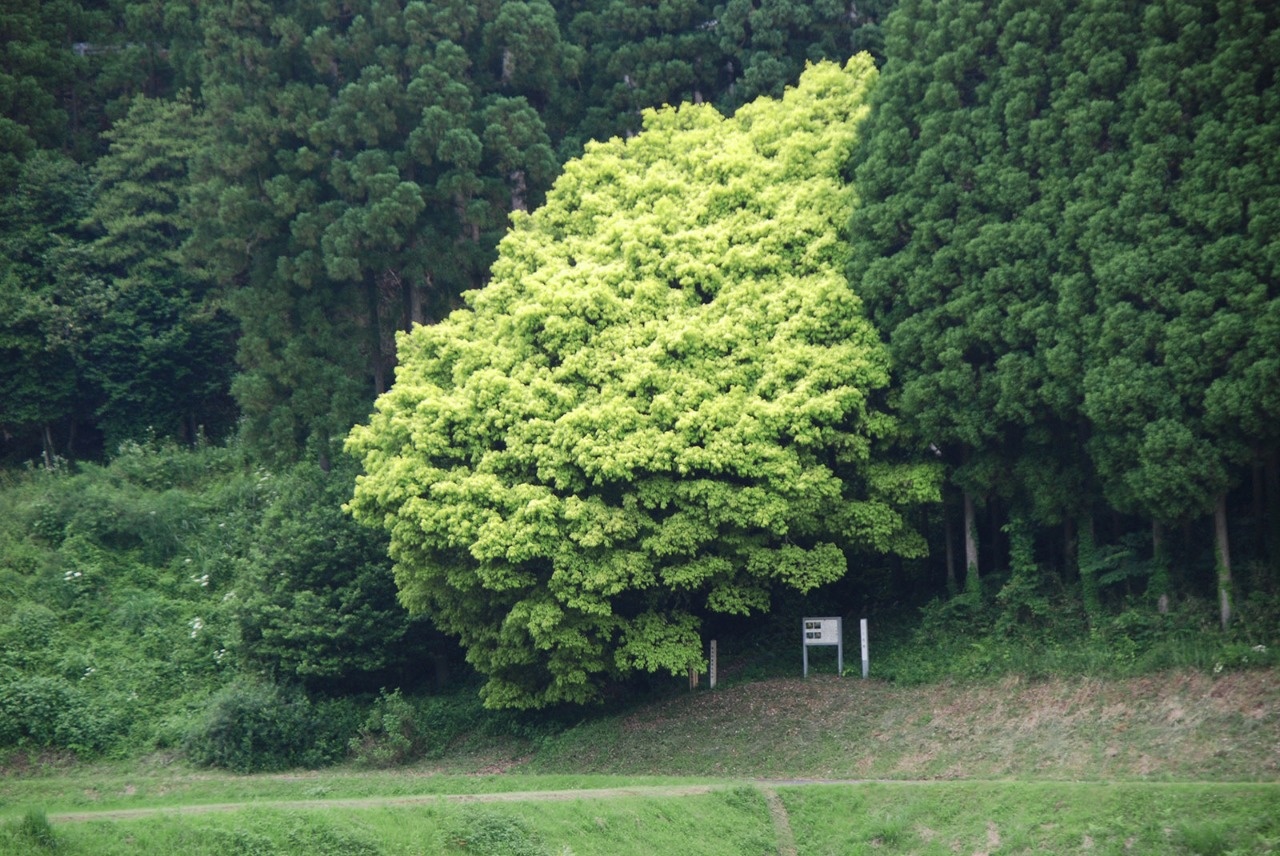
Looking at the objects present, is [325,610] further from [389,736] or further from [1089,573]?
[1089,573]

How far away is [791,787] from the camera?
74.9 ft

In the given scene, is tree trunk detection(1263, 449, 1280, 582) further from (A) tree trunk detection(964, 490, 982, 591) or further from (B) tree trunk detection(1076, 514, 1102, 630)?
(A) tree trunk detection(964, 490, 982, 591)

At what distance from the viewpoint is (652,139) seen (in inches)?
1265

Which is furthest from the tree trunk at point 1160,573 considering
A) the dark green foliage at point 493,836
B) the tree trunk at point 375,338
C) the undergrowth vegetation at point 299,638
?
the tree trunk at point 375,338

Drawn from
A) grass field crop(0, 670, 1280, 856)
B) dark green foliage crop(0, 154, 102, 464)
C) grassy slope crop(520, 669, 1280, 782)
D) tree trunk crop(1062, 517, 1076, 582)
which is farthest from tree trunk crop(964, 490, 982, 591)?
dark green foliage crop(0, 154, 102, 464)

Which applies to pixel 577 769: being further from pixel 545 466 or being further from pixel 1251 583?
pixel 1251 583

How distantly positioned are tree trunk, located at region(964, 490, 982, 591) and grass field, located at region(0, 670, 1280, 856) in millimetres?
2840

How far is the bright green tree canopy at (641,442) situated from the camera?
25828 mm

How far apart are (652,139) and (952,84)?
774 centimetres

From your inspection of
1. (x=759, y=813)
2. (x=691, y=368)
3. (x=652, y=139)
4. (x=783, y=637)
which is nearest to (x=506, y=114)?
(x=652, y=139)

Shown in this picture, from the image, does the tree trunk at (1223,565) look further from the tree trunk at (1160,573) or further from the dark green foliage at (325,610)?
the dark green foliage at (325,610)

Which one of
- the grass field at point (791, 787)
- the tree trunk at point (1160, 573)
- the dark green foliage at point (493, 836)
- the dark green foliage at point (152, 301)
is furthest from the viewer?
the dark green foliage at point (152, 301)

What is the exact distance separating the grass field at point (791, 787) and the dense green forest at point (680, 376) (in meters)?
1.17

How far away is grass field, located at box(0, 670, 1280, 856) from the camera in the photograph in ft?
62.3
